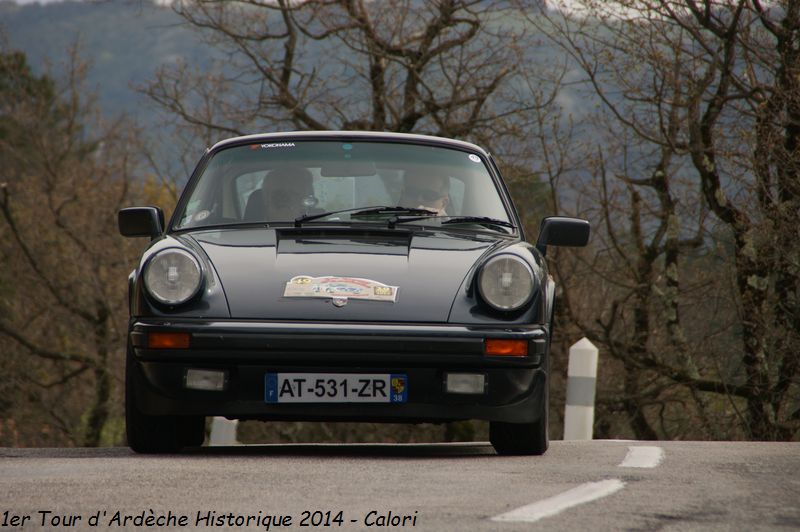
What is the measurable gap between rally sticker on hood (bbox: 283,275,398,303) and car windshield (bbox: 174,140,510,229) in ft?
2.77

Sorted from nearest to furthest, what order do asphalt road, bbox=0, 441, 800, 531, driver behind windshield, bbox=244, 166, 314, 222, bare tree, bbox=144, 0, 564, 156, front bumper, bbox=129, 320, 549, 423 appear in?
asphalt road, bbox=0, 441, 800, 531
front bumper, bbox=129, 320, 549, 423
driver behind windshield, bbox=244, 166, 314, 222
bare tree, bbox=144, 0, 564, 156

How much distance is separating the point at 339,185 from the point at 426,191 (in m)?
0.46

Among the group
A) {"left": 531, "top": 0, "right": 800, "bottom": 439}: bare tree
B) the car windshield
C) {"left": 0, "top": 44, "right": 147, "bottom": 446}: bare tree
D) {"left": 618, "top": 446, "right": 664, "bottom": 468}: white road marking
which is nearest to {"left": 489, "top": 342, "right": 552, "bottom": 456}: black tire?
{"left": 618, "top": 446, "right": 664, "bottom": 468}: white road marking

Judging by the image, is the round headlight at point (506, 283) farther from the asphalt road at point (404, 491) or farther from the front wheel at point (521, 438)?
the asphalt road at point (404, 491)

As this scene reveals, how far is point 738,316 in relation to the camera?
50.5 ft

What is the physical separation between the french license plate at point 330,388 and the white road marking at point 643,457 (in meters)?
1.04

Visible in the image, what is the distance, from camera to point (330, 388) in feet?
19.0

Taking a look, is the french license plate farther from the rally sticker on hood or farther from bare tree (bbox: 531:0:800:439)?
bare tree (bbox: 531:0:800:439)

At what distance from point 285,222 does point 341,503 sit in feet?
9.13

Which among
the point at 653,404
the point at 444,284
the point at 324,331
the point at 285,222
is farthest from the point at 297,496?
the point at 653,404

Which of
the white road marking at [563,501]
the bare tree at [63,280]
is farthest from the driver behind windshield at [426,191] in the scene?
the bare tree at [63,280]

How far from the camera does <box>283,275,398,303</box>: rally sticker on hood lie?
19.4 ft

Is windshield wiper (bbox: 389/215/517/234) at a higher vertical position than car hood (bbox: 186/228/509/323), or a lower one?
higher

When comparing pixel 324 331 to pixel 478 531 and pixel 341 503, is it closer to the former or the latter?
pixel 341 503
